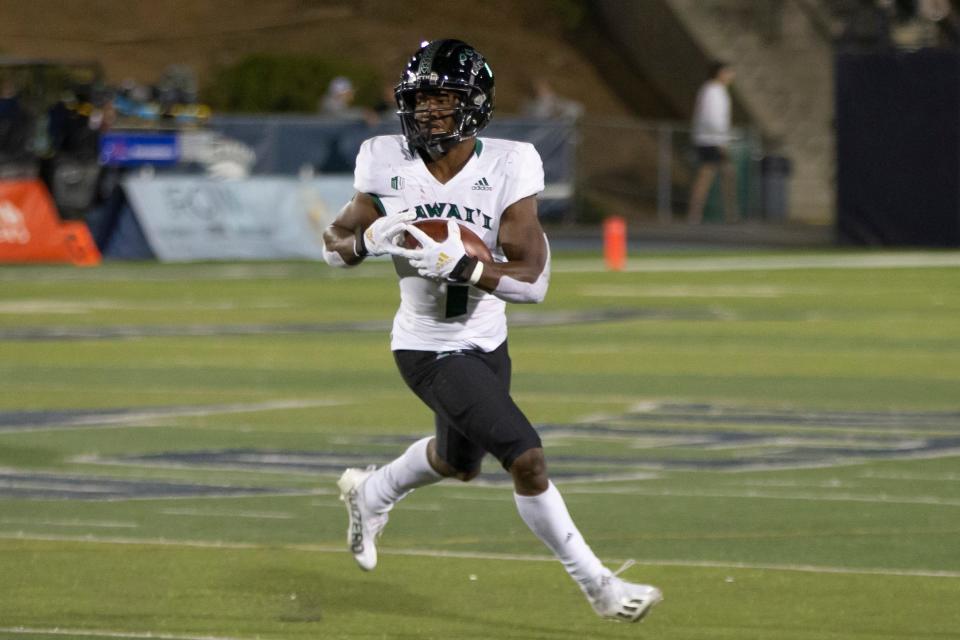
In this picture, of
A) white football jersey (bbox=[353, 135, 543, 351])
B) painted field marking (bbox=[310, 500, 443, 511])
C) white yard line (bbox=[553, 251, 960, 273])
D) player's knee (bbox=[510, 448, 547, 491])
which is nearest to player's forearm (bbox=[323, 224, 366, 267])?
white football jersey (bbox=[353, 135, 543, 351])

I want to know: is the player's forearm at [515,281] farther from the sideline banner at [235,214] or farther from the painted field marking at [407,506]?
the sideline banner at [235,214]

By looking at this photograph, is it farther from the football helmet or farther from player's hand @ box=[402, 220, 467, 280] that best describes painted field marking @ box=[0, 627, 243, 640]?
the football helmet

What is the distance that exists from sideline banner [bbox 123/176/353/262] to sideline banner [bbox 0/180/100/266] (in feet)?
2.79

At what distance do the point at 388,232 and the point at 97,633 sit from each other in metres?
1.60

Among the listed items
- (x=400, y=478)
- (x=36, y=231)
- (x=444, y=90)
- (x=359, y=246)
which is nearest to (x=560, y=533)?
(x=400, y=478)

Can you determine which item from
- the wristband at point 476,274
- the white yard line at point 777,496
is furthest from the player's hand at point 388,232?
the white yard line at point 777,496

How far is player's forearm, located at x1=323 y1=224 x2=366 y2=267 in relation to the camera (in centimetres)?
729

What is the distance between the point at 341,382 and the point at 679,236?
62.2 ft

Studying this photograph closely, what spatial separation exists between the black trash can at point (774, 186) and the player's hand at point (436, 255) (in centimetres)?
2917

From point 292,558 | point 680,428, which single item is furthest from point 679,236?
point 292,558

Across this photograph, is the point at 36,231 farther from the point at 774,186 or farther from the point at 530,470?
the point at 530,470

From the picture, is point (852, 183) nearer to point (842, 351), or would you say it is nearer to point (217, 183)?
point (217, 183)

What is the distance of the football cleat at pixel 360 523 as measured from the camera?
25.8 ft

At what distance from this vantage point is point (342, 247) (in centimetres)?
734
